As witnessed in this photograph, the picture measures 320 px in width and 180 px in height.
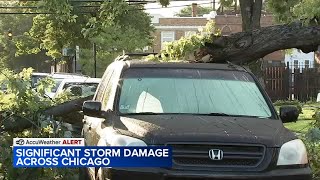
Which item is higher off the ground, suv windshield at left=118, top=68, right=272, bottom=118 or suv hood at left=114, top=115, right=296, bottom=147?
suv windshield at left=118, top=68, right=272, bottom=118

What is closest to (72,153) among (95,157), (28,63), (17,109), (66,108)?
(95,157)

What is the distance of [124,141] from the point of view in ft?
18.4

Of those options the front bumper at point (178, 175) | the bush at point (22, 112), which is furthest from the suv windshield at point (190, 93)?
the bush at point (22, 112)

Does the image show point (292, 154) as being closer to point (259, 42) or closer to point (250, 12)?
point (259, 42)

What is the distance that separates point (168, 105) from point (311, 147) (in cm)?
359

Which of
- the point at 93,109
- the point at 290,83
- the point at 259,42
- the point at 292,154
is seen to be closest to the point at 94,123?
the point at 93,109

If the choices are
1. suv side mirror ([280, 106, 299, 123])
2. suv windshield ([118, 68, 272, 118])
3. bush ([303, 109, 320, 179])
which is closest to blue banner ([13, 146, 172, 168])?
suv windshield ([118, 68, 272, 118])

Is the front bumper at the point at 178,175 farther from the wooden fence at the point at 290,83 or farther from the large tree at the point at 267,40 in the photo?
the wooden fence at the point at 290,83

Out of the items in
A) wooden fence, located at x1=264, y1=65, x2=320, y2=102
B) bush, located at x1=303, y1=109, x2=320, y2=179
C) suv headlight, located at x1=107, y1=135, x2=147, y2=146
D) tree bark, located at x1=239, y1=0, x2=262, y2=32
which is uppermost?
tree bark, located at x1=239, y1=0, x2=262, y2=32

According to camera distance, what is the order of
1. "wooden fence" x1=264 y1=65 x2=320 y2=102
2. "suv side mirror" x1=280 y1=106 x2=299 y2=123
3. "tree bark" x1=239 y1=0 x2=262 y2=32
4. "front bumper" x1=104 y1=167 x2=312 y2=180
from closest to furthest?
"front bumper" x1=104 y1=167 x2=312 y2=180, "suv side mirror" x1=280 y1=106 x2=299 y2=123, "tree bark" x1=239 y1=0 x2=262 y2=32, "wooden fence" x1=264 y1=65 x2=320 y2=102

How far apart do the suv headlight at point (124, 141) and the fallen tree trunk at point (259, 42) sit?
500 centimetres

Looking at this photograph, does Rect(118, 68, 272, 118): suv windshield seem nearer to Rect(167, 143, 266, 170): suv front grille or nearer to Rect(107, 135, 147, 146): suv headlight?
Rect(107, 135, 147, 146): suv headlight

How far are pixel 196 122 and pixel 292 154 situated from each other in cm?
96

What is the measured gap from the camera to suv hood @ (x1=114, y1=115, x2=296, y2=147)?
216 inches
